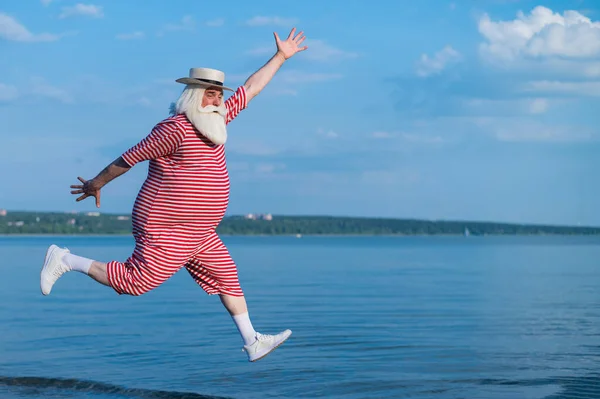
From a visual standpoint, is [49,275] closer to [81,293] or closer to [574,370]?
[574,370]

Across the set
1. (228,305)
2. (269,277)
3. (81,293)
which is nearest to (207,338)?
(228,305)

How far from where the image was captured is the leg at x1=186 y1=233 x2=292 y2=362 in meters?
7.55

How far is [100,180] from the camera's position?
23.9ft

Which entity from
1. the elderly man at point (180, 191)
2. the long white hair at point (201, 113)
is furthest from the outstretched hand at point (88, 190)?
the long white hair at point (201, 113)

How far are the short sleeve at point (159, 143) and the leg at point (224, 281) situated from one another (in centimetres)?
86

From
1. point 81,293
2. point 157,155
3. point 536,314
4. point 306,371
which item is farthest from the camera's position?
point 81,293

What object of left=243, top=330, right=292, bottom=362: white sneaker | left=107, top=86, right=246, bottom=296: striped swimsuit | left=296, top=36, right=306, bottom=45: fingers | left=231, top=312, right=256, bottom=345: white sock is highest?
left=296, top=36, right=306, bottom=45: fingers

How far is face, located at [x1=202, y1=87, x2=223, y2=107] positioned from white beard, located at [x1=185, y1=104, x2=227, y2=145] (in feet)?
0.18

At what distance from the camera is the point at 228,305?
7.92m

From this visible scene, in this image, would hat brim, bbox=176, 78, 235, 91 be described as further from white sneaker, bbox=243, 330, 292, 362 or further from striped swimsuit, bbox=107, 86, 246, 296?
white sneaker, bbox=243, 330, 292, 362

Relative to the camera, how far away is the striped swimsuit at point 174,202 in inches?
275

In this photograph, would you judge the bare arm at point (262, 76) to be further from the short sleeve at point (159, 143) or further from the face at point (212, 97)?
the short sleeve at point (159, 143)

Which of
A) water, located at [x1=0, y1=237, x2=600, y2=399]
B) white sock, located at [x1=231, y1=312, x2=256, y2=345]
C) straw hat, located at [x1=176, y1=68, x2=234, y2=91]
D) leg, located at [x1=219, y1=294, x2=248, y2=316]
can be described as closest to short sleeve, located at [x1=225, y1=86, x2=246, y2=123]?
straw hat, located at [x1=176, y1=68, x2=234, y2=91]

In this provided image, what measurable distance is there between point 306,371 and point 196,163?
5.40 m
